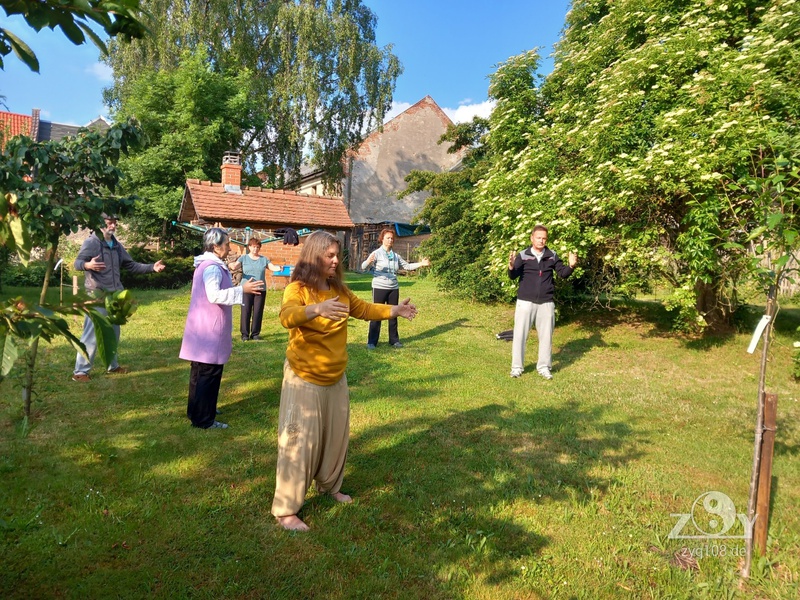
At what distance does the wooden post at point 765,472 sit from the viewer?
3295 millimetres

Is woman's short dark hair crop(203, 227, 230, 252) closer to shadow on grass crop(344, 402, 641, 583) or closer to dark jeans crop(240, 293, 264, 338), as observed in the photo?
shadow on grass crop(344, 402, 641, 583)

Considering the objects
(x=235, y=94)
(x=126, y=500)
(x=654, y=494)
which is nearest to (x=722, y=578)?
(x=654, y=494)

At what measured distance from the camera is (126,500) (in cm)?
391

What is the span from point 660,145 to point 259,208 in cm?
1435

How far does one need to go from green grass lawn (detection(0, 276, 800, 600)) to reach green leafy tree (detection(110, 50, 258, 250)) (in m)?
16.7

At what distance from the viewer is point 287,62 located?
2469 cm

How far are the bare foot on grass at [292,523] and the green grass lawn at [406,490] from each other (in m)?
0.08

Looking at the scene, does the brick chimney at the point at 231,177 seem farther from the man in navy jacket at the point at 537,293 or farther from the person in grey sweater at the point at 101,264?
the man in navy jacket at the point at 537,293

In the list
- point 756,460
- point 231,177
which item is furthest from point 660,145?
point 231,177

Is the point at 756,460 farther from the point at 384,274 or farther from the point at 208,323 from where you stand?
the point at 384,274

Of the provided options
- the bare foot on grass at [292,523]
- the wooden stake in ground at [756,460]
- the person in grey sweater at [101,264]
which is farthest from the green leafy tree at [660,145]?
the person in grey sweater at [101,264]

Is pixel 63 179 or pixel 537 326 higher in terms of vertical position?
pixel 63 179

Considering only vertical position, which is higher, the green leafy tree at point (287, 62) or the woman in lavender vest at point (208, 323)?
the green leafy tree at point (287, 62)

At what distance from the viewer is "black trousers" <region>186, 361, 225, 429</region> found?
17.1 ft
